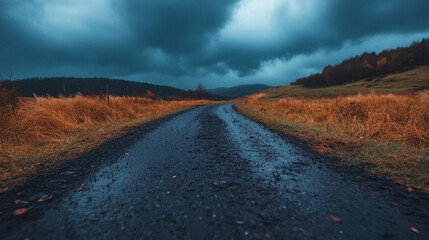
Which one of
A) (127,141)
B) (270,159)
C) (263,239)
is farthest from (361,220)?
(127,141)

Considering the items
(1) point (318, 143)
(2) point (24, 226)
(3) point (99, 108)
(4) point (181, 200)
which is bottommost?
(1) point (318, 143)

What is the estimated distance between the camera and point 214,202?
6.33ft

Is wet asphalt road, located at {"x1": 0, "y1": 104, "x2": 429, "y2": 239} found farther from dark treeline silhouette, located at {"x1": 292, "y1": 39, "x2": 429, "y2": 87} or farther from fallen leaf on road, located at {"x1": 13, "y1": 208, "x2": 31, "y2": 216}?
dark treeline silhouette, located at {"x1": 292, "y1": 39, "x2": 429, "y2": 87}

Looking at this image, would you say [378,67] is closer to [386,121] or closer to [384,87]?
[384,87]

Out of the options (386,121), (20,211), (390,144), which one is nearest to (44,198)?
(20,211)

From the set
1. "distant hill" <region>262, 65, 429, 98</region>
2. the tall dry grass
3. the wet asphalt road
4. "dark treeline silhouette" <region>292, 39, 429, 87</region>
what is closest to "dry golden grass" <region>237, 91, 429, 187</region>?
the tall dry grass

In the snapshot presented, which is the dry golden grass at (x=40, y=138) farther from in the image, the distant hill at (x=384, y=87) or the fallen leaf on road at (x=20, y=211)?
the distant hill at (x=384, y=87)

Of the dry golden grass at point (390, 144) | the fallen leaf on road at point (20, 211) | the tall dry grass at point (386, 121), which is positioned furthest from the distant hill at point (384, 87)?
the fallen leaf on road at point (20, 211)

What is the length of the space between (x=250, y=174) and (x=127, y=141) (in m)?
3.87

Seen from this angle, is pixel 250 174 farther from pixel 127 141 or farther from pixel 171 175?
pixel 127 141

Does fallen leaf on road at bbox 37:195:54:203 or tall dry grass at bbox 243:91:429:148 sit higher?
fallen leaf on road at bbox 37:195:54:203

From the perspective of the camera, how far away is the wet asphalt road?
150cm

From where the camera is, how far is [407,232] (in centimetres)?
146

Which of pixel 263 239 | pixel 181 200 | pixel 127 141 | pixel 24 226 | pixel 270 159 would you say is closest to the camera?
pixel 263 239
